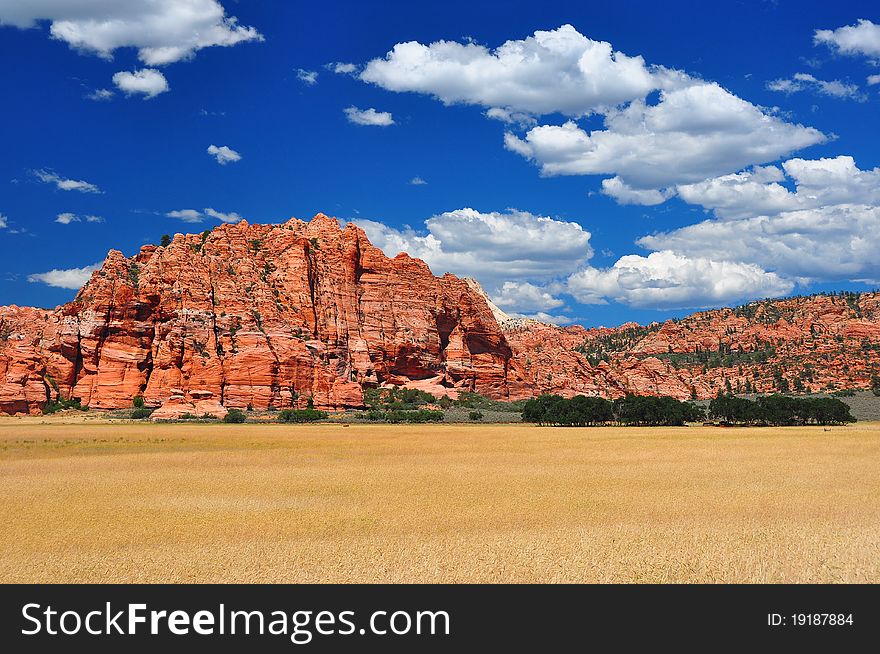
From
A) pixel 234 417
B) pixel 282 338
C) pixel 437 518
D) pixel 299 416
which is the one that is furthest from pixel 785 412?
pixel 437 518

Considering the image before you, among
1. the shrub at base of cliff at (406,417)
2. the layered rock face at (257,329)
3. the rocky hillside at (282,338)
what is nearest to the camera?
the shrub at base of cliff at (406,417)

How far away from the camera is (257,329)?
125 meters

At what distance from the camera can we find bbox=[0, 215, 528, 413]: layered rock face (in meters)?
117

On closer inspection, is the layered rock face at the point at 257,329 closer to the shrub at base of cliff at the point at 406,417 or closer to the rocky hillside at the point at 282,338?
the rocky hillside at the point at 282,338

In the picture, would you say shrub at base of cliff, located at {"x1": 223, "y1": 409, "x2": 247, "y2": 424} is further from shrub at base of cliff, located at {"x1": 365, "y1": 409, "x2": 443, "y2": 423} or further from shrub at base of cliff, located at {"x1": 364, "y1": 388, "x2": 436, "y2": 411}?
shrub at base of cliff, located at {"x1": 364, "y1": 388, "x2": 436, "y2": 411}

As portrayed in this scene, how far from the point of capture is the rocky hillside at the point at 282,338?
117 m

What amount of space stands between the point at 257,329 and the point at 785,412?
89.0 meters

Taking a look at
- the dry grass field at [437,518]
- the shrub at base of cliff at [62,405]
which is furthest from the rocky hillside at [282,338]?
the dry grass field at [437,518]

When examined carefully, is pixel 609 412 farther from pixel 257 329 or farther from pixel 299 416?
pixel 257 329

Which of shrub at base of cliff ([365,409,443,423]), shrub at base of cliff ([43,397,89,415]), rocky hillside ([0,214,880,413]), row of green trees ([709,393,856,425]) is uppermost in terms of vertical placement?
rocky hillside ([0,214,880,413])

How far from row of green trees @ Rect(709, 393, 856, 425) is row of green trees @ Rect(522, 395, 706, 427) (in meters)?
6.59

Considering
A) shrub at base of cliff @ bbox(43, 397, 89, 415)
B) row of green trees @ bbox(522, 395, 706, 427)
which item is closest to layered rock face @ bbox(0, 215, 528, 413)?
shrub at base of cliff @ bbox(43, 397, 89, 415)

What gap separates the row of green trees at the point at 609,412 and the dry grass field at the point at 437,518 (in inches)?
2391

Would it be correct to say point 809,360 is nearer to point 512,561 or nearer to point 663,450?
point 663,450
